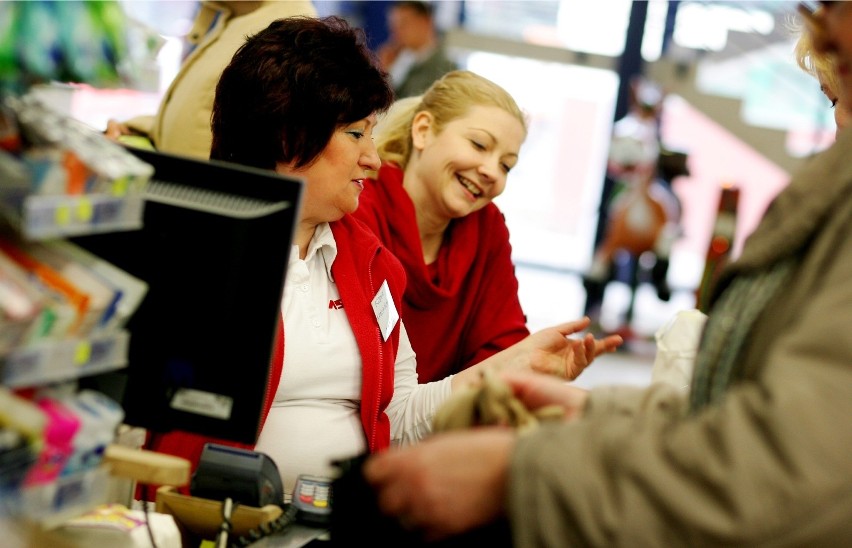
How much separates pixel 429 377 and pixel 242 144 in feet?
3.41

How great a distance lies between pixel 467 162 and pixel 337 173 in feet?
2.69

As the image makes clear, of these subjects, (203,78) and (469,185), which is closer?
(469,185)

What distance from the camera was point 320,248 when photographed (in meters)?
2.35

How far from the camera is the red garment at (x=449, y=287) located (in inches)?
117

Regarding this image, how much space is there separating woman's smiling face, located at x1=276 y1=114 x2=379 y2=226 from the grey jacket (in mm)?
1139

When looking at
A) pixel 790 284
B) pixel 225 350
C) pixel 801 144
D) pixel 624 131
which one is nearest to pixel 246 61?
pixel 225 350

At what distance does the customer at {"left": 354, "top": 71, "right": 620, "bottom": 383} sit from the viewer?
9.77 ft

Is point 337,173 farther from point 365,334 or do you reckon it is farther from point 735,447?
point 735,447

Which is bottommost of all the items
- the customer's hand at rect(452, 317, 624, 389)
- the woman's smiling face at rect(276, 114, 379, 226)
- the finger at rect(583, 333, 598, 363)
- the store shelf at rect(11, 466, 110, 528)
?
the customer's hand at rect(452, 317, 624, 389)

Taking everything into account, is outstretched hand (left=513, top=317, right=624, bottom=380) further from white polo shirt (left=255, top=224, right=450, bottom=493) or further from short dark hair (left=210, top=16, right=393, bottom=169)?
short dark hair (left=210, top=16, right=393, bottom=169)

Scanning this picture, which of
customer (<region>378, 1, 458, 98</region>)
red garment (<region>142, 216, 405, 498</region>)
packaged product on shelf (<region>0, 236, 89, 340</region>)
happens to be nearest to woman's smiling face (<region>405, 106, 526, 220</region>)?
red garment (<region>142, 216, 405, 498</region>)

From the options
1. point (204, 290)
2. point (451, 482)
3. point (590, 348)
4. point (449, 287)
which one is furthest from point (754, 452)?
point (449, 287)

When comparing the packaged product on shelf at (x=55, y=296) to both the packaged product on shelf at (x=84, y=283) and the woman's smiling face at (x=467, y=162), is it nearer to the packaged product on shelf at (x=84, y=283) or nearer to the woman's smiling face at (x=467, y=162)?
the packaged product on shelf at (x=84, y=283)

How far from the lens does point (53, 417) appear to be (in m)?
1.33
